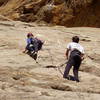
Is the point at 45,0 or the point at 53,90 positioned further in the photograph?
the point at 45,0

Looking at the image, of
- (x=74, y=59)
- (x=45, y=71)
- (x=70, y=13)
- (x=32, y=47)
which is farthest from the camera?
(x=70, y=13)

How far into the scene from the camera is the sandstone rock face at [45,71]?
37.5ft

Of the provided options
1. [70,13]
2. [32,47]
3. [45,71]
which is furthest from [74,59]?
[70,13]

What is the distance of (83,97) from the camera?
11180 millimetres

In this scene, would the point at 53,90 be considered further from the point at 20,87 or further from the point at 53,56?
the point at 53,56

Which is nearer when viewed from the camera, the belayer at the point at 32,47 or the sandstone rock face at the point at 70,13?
the belayer at the point at 32,47

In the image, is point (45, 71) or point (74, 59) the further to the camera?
point (45, 71)

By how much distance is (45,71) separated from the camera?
554 inches

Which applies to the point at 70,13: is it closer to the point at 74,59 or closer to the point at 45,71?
the point at 45,71

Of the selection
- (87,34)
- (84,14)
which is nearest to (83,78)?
(87,34)

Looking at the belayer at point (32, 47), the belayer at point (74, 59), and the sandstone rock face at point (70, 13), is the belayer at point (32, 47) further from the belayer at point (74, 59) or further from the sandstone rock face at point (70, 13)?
the sandstone rock face at point (70, 13)

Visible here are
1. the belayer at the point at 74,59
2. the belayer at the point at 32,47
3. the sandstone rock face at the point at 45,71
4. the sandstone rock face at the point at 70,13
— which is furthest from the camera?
the sandstone rock face at the point at 70,13

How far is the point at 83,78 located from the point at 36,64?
7.30 ft

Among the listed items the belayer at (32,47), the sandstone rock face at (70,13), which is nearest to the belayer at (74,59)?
the belayer at (32,47)
